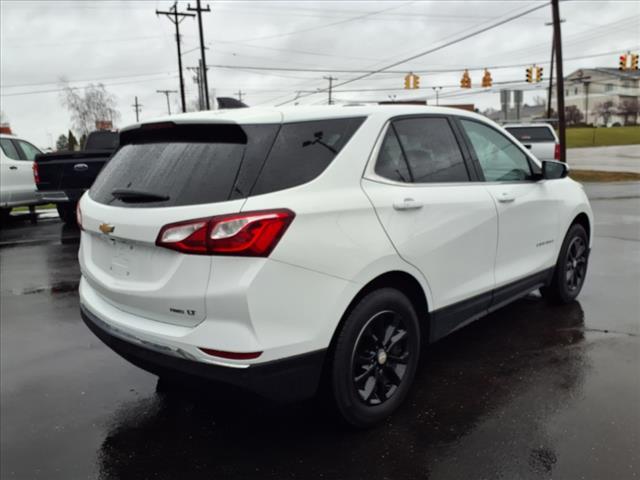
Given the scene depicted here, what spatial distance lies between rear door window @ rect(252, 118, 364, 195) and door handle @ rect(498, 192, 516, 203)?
55.5 inches

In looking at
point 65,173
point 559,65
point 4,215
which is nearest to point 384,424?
point 65,173

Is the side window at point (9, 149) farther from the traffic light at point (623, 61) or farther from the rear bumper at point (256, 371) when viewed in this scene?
the traffic light at point (623, 61)

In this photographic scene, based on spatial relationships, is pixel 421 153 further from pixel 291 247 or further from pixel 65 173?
pixel 65 173

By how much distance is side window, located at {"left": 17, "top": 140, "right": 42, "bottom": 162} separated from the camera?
12672 millimetres

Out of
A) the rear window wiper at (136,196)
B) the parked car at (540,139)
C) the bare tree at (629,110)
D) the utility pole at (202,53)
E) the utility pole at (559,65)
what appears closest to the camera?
the rear window wiper at (136,196)

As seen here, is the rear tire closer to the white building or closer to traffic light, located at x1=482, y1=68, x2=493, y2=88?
traffic light, located at x1=482, y1=68, x2=493, y2=88

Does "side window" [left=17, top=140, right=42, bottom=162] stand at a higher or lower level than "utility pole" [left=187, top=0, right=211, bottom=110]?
lower

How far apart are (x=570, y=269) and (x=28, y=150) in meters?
12.1

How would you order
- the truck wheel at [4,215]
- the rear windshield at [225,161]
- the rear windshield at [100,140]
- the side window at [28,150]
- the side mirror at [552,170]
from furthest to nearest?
the rear windshield at [100,140] < the truck wheel at [4,215] < the side window at [28,150] < the side mirror at [552,170] < the rear windshield at [225,161]

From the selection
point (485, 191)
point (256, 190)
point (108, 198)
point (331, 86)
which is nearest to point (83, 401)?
point (108, 198)

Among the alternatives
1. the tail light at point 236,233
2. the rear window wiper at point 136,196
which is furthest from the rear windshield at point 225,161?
the tail light at point 236,233

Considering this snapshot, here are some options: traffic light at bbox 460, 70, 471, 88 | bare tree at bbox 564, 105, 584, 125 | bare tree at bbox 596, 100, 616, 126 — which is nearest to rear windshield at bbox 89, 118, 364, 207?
traffic light at bbox 460, 70, 471, 88

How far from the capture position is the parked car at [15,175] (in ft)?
38.6

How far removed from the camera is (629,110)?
94.1 meters
